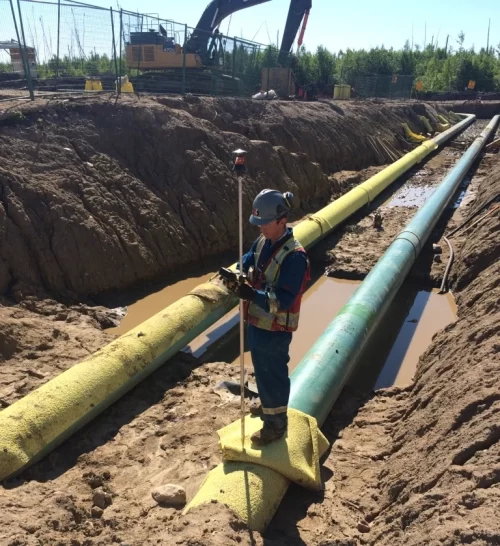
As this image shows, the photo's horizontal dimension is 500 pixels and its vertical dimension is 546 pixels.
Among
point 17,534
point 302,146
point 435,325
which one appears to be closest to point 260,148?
point 302,146

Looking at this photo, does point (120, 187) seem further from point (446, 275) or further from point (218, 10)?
Answer: point (218, 10)

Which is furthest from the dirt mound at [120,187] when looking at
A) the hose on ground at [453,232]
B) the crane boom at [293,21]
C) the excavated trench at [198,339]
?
the crane boom at [293,21]

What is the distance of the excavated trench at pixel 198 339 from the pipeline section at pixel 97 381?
21 cm

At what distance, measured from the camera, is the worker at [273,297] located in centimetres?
327

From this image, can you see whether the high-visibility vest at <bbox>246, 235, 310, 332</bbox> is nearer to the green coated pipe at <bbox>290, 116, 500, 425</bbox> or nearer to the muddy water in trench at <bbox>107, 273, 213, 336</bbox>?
the green coated pipe at <bbox>290, 116, 500, 425</bbox>

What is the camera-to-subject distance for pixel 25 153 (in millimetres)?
7926

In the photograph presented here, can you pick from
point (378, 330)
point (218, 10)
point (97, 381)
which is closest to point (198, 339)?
point (97, 381)

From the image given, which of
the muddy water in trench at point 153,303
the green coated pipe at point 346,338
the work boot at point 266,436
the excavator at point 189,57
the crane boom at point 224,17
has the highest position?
the crane boom at point 224,17

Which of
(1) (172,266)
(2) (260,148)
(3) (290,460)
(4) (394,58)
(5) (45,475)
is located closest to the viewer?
(3) (290,460)

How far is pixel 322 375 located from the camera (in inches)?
179

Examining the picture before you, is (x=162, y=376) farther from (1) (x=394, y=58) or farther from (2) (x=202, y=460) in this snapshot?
(1) (x=394, y=58)

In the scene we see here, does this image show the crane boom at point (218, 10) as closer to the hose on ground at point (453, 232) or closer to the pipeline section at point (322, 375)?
the hose on ground at point (453, 232)

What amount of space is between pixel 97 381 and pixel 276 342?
208cm

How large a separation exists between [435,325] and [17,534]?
593 cm
